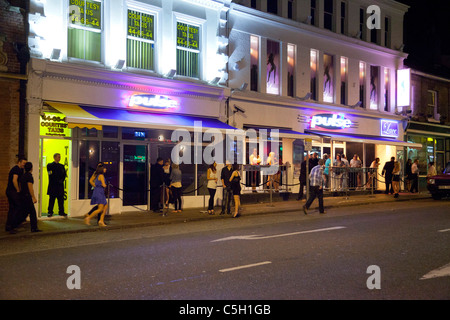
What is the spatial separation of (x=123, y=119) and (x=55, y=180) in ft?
9.22

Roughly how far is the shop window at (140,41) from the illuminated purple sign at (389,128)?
14757mm

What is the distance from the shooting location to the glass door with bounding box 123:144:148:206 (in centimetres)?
1555

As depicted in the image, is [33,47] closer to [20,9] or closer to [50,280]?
[20,9]

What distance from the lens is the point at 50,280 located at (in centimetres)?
644

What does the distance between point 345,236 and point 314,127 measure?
12.3 m

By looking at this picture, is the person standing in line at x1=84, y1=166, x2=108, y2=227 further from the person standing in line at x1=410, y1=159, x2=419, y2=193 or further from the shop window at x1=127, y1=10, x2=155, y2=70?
the person standing in line at x1=410, y1=159, x2=419, y2=193

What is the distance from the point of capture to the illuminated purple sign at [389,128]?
25178 mm

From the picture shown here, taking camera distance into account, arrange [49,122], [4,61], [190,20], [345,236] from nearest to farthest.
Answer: [345,236], [4,61], [49,122], [190,20]

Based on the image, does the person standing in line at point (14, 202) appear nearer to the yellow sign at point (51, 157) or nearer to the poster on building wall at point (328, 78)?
the yellow sign at point (51, 157)

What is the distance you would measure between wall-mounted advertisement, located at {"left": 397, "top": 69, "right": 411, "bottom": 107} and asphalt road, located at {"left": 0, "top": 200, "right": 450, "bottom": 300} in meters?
15.5

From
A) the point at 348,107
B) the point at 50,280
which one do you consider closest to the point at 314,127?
the point at 348,107

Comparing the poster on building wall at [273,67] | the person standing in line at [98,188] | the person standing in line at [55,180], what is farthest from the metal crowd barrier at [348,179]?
the person standing in line at [55,180]

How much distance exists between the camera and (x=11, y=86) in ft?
43.5

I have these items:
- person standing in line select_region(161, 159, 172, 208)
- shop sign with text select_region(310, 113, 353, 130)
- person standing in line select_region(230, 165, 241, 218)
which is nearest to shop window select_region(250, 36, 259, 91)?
shop sign with text select_region(310, 113, 353, 130)
